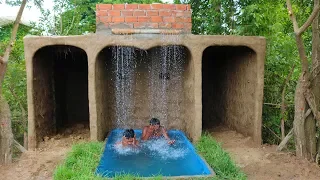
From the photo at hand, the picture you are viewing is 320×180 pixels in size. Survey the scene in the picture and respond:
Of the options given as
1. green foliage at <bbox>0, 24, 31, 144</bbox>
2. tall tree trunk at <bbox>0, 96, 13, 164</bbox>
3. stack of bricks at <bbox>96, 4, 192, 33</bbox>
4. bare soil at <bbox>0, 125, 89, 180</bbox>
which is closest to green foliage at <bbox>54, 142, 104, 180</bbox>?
bare soil at <bbox>0, 125, 89, 180</bbox>

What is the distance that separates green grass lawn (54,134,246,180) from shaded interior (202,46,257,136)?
140 cm

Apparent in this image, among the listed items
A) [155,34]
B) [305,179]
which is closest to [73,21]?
[155,34]

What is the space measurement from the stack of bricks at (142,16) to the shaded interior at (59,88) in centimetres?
125

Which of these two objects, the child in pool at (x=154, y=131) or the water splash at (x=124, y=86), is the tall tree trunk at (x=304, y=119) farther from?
the water splash at (x=124, y=86)

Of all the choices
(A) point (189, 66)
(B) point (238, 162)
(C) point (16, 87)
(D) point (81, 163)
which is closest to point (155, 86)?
(A) point (189, 66)

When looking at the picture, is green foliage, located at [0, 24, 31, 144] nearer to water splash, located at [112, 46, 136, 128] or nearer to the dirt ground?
the dirt ground

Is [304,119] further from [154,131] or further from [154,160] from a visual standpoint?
[154,131]

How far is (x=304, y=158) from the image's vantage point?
6.45m

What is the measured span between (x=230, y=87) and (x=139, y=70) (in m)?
2.28

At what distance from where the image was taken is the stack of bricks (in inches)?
291

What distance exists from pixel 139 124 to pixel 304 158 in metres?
4.02

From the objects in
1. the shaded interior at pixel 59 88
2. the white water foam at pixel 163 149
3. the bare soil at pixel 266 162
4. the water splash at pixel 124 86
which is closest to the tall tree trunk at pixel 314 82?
the bare soil at pixel 266 162

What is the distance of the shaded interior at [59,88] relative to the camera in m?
7.49

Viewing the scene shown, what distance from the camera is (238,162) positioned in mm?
6148
